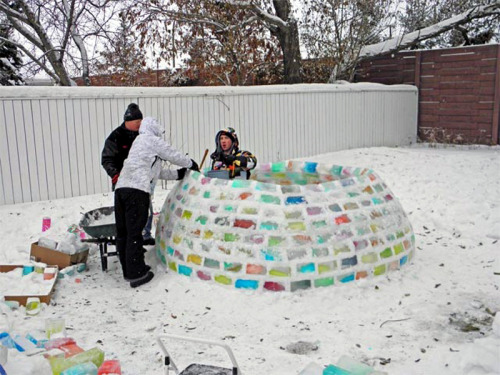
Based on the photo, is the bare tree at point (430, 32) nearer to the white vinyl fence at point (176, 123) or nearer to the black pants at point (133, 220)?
the white vinyl fence at point (176, 123)

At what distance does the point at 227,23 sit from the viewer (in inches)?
585

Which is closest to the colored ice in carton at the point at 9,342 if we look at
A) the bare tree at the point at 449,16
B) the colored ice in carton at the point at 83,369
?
the colored ice in carton at the point at 83,369

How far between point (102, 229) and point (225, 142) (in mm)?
1872

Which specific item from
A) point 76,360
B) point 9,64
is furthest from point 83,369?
point 9,64

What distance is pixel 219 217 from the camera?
17.1 feet

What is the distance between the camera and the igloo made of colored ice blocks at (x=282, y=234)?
496 cm

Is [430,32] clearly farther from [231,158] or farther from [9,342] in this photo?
[9,342]

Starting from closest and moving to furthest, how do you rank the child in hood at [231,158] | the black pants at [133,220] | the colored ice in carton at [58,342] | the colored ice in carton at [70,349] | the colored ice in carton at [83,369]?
the colored ice in carton at [83,369]
the colored ice in carton at [70,349]
the colored ice in carton at [58,342]
the black pants at [133,220]
the child in hood at [231,158]

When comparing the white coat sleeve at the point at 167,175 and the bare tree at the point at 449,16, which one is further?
the bare tree at the point at 449,16

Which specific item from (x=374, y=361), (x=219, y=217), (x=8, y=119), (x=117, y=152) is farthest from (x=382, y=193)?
(x=8, y=119)

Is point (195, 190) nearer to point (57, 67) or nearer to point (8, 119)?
point (8, 119)

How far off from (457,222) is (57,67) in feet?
36.3

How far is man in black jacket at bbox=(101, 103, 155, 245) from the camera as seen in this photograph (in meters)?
5.95

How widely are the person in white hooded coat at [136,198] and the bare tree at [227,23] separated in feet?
29.6
